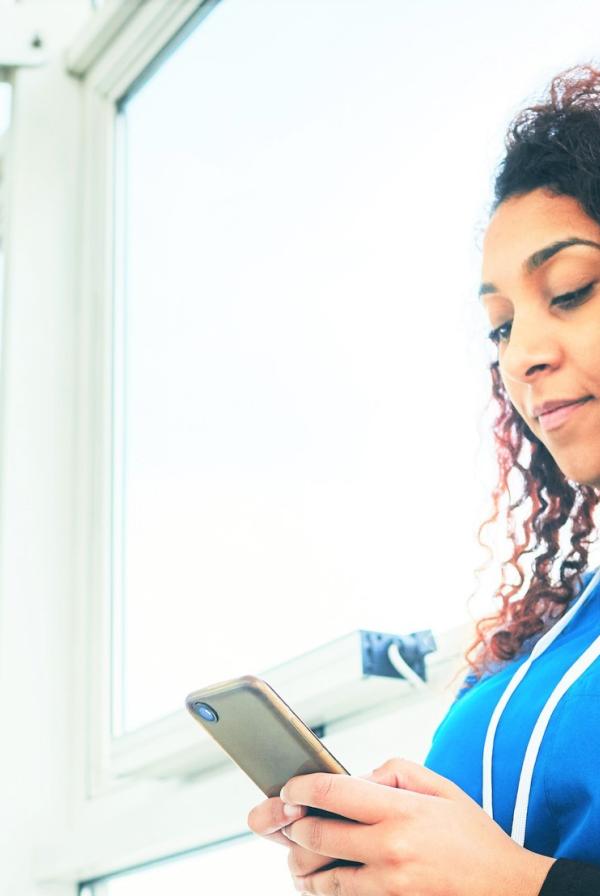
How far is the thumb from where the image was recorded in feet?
2.56

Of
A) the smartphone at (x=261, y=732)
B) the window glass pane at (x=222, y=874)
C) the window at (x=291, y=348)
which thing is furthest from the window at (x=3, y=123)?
the smartphone at (x=261, y=732)

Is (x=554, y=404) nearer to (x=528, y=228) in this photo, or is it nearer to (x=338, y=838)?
(x=528, y=228)

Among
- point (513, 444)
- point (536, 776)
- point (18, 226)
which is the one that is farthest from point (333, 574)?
point (18, 226)

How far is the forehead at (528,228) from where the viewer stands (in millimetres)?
983

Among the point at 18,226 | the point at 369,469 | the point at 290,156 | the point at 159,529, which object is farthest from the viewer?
the point at 18,226

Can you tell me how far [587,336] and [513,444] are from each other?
252mm

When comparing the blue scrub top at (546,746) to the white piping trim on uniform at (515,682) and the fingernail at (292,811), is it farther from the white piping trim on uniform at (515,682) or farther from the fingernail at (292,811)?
the fingernail at (292,811)

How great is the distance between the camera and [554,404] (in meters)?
0.96

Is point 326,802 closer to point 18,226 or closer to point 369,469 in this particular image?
point 369,469

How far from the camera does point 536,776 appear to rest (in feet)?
2.66

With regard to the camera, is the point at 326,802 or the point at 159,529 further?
the point at 159,529

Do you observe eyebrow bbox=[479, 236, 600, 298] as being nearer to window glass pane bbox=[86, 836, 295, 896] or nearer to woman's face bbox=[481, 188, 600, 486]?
woman's face bbox=[481, 188, 600, 486]

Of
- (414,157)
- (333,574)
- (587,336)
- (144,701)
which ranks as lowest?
(144,701)

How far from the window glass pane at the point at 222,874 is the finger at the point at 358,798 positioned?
34.2 inches
